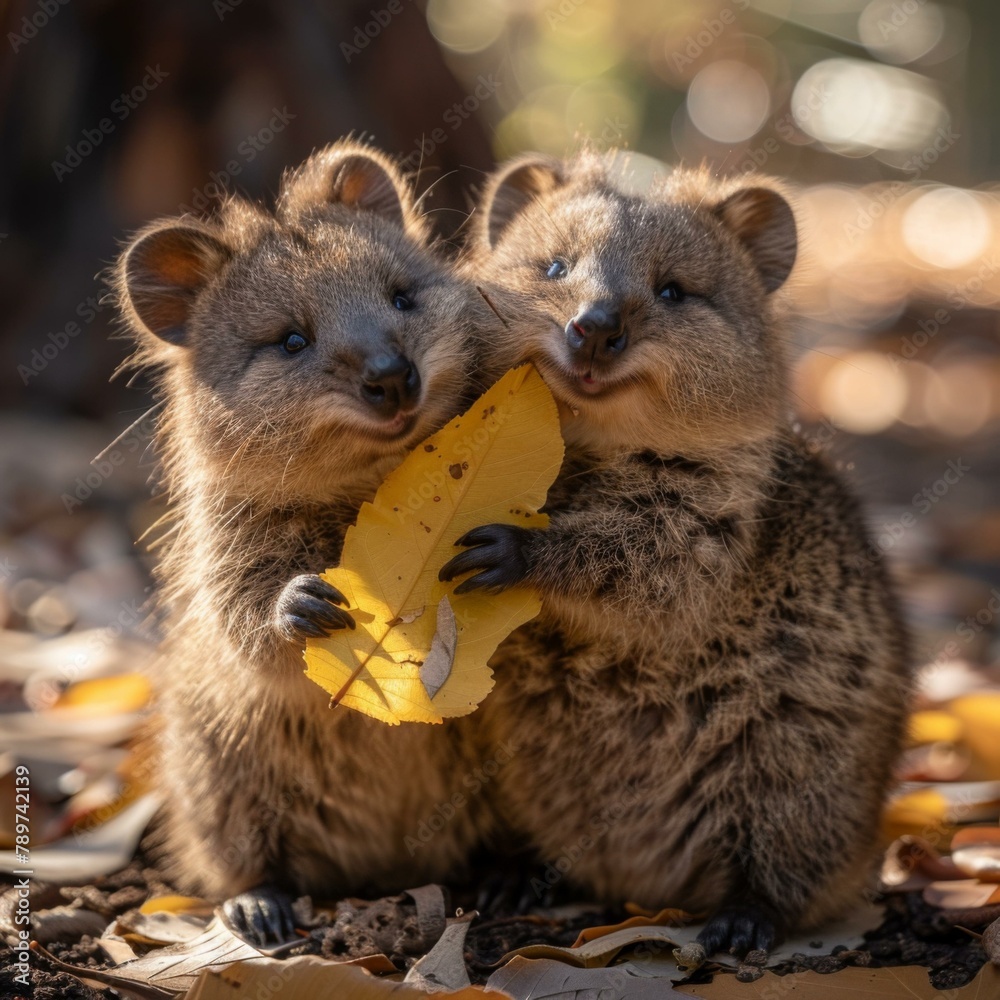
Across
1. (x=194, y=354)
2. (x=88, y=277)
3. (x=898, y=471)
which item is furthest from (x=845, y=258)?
(x=194, y=354)

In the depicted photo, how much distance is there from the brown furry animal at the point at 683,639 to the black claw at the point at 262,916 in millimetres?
1065

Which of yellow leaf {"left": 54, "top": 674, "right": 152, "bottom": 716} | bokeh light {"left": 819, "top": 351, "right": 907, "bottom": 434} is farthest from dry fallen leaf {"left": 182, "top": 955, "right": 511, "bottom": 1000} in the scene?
bokeh light {"left": 819, "top": 351, "right": 907, "bottom": 434}

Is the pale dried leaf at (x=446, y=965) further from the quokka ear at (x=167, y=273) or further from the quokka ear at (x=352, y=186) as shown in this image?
the quokka ear at (x=352, y=186)

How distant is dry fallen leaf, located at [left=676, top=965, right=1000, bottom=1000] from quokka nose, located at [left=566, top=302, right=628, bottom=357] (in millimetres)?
2327

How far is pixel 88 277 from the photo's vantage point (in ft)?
30.4

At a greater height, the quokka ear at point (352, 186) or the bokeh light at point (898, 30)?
the bokeh light at point (898, 30)

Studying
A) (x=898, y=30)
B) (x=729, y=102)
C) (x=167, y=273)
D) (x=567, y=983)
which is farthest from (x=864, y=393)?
(x=567, y=983)

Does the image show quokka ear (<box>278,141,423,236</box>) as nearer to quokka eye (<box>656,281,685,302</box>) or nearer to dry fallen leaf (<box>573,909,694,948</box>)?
quokka eye (<box>656,281,685,302</box>)

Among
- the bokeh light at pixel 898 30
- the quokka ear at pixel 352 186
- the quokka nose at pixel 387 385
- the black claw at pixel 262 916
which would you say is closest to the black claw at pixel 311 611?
the quokka nose at pixel 387 385

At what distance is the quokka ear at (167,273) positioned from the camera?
5.07 meters

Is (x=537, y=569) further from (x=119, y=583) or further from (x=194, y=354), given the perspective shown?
(x=119, y=583)

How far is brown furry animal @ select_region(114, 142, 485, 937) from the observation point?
4.59 meters

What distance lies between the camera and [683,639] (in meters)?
4.91

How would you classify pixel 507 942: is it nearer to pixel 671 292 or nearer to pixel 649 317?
pixel 649 317
